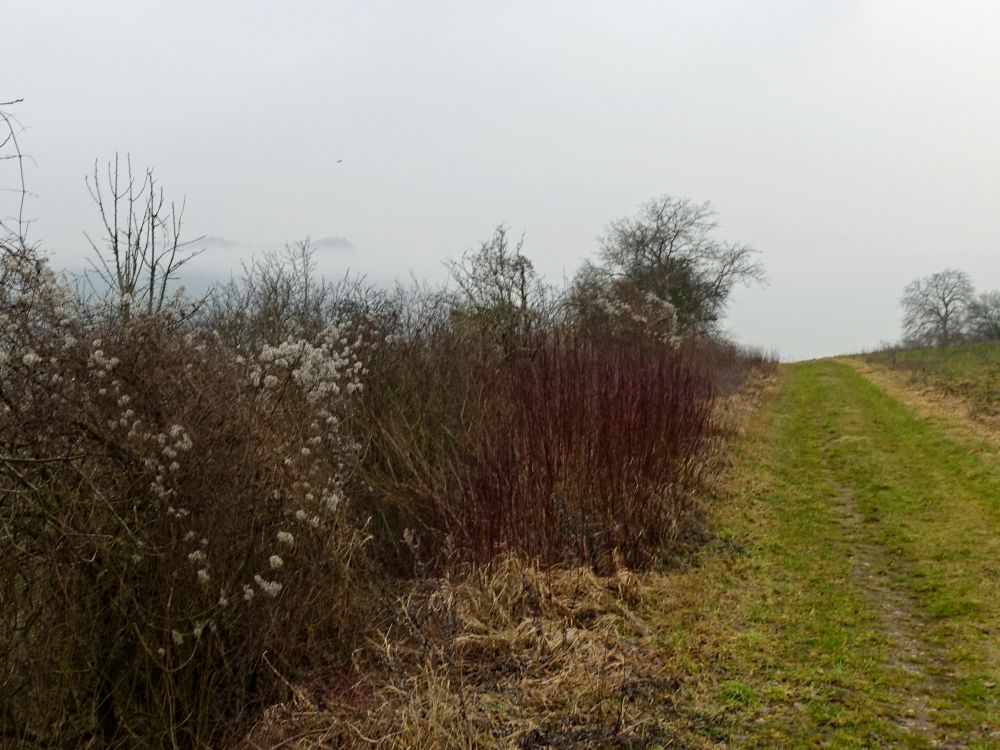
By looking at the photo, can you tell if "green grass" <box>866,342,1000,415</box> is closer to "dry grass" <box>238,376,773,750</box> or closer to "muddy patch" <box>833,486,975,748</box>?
"muddy patch" <box>833,486,975,748</box>

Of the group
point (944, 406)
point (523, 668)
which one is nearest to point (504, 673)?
point (523, 668)

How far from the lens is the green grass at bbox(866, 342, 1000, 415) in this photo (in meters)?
17.4

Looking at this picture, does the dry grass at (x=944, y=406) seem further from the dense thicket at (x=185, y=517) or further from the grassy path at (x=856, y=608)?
the dense thicket at (x=185, y=517)

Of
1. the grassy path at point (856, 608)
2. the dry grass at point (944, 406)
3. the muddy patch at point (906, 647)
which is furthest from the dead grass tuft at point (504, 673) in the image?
the dry grass at point (944, 406)

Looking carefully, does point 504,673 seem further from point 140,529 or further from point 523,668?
point 140,529

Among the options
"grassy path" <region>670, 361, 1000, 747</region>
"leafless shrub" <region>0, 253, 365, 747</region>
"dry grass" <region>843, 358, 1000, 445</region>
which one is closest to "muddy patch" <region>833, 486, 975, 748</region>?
"grassy path" <region>670, 361, 1000, 747</region>

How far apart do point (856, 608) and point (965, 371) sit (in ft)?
68.8

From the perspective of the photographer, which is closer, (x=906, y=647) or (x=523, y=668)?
(x=523, y=668)

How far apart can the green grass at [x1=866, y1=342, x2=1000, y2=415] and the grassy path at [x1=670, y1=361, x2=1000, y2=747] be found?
7.09 metres

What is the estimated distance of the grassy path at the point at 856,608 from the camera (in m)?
3.93

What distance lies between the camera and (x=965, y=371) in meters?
23.0

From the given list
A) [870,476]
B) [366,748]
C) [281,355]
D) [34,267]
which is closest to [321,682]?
[366,748]

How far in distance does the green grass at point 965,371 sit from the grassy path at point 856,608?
709 cm

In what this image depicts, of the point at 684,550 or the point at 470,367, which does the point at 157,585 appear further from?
the point at 470,367
